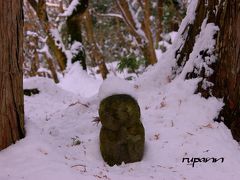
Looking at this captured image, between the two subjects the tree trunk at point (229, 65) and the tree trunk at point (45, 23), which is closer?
the tree trunk at point (229, 65)

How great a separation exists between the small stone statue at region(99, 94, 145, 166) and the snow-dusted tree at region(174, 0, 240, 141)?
4.73 feet

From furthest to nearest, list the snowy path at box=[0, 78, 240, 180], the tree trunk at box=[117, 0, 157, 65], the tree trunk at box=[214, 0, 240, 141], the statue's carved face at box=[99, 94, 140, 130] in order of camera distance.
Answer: the tree trunk at box=[117, 0, 157, 65] < the tree trunk at box=[214, 0, 240, 141] < the statue's carved face at box=[99, 94, 140, 130] < the snowy path at box=[0, 78, 240, 180]

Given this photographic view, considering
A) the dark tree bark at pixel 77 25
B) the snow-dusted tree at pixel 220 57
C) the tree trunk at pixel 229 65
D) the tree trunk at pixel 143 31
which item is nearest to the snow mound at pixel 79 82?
the dark tree bark at pixel 77 25

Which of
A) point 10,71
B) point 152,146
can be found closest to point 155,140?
point 152,146

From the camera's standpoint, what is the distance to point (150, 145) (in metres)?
4.55

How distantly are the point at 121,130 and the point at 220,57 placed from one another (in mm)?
1910

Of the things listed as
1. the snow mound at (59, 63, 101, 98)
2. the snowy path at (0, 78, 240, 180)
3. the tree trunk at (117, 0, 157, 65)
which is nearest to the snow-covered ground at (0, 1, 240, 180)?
the snowy path at (0, 78, 240, 180)

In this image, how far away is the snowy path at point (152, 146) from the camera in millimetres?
3680

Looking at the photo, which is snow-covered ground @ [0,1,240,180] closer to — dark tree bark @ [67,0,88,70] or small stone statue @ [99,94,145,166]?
small stone statue @ [99,94,145,166]

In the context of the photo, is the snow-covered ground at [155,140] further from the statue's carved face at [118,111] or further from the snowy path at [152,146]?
the statue's carved face at [118,111]

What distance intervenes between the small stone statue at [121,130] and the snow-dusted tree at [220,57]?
144 cm

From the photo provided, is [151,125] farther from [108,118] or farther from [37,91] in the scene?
[37,91]

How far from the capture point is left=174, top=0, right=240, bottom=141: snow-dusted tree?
4941mm

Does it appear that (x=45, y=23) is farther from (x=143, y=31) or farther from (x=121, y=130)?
(x=121, y=130)
